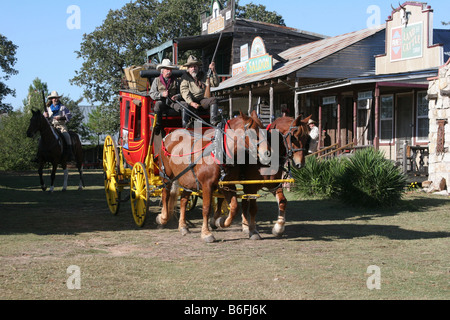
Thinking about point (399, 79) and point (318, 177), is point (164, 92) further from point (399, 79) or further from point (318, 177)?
point (399, 79)

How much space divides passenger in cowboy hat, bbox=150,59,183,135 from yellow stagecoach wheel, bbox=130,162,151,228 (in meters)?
0.87

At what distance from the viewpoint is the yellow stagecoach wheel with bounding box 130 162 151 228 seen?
36.3ft

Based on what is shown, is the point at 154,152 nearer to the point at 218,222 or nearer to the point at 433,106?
the point at 218,222

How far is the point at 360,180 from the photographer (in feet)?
48.8

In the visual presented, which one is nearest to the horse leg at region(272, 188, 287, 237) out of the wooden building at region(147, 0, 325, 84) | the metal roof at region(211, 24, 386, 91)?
the metal roof at region(211, 24, 386, 91)

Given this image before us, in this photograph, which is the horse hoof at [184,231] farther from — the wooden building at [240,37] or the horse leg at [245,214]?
the wooden building at [240,37]

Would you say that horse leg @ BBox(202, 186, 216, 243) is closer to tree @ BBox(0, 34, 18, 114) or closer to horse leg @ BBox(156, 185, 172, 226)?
horse leg @ BBox(156, 185, 172, 226)

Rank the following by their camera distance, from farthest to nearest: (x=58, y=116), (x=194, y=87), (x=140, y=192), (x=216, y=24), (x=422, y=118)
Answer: (x=216, y=24), (x=422, y=118), (x=58, y=116), (x=140, y=192), (x=194, y=87)

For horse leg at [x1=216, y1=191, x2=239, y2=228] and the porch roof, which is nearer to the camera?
horse leg at [x1=216, y1=191, x2=239, y2=228]

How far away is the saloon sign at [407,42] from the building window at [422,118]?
177 centimetres

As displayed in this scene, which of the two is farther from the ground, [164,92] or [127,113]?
[164,92]

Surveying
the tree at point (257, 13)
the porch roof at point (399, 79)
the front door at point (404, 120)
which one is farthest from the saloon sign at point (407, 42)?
the tree at point (257, 13)

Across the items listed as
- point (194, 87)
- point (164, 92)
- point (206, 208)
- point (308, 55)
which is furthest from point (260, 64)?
point (206, 208)

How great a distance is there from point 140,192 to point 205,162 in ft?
7.90
